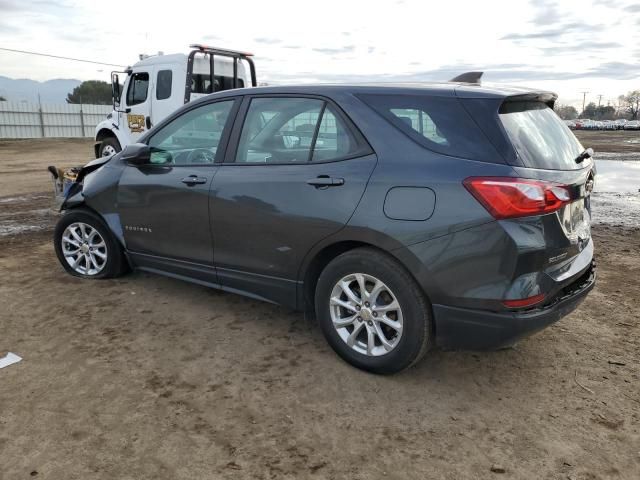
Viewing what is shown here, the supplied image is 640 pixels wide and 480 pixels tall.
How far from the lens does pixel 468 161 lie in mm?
2846

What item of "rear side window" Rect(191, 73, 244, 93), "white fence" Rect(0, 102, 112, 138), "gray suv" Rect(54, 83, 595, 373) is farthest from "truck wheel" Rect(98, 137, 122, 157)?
"white fence" Rect(0, 102, 112, 138)

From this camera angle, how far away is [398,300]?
10.0 ft

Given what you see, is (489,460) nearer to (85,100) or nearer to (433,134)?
(433,134)

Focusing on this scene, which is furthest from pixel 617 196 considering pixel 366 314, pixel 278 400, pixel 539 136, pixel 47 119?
pixel 47 119

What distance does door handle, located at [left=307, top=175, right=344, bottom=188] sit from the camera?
127 inches

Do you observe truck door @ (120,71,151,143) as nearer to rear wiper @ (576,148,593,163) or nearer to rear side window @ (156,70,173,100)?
rear side window @ (156,70,173,100)

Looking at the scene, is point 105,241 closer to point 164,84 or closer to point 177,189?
point 177,189

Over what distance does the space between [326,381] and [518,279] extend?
4.19 ft

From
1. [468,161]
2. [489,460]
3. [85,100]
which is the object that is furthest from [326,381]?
[85,100]

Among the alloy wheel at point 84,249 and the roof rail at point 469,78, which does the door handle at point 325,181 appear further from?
the alloy wheel at point 84,249

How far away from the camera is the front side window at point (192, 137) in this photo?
4.02 metres

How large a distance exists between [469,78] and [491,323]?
180cm

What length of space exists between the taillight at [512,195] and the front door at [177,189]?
77.6 inches

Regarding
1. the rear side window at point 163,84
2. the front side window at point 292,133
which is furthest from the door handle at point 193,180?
the rear side window at point 163,84
